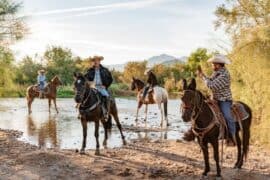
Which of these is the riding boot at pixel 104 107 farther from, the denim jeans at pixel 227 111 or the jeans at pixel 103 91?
the denim jeans at pixel 227 111

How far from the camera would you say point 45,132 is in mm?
15516

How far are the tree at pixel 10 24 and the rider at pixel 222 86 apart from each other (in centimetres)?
970

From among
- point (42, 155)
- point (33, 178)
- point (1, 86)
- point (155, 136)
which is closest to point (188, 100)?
point (33, 178)

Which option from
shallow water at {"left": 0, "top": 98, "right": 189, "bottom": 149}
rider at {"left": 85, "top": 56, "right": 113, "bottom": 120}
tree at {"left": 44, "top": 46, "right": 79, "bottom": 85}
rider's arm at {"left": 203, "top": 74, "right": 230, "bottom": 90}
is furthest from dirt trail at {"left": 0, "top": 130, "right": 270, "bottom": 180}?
tree at {"left": 44, "top": 46, "right": 79, "bottom": 85}

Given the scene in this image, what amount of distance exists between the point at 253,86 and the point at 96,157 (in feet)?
16.8

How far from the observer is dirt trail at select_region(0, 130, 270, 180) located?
8.44 metres

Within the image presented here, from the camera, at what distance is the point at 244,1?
1377 cm

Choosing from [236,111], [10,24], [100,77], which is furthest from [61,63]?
[236,111]

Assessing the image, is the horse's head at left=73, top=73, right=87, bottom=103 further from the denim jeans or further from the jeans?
the denim jeans

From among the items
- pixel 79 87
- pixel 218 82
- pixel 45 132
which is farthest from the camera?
pixel 45 132

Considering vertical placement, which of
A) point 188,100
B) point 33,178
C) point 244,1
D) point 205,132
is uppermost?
point 244,1

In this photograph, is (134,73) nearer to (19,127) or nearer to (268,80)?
(19,127)

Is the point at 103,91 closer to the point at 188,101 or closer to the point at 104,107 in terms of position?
the point at 104,107

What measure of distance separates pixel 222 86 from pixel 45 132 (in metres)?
8.90
